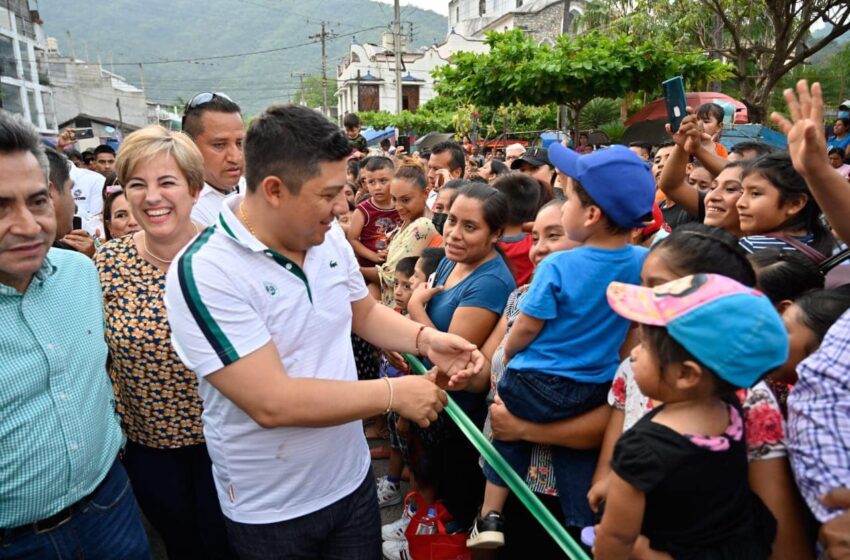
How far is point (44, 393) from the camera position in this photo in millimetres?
1809

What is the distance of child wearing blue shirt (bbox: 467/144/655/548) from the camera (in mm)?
2145

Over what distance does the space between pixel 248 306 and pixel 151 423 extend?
41.8 inches

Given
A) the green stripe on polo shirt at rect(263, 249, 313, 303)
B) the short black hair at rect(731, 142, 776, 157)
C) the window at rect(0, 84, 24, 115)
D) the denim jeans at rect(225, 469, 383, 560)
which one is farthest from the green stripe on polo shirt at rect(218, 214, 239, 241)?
the window at rect(0, 84, 24, 115)

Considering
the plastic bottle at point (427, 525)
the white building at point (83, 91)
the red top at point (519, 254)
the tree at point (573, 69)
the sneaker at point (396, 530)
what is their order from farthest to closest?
the white building at point (83, 91) → the tree at point (573, 69) → the red top at point (519, 254) → the sneaker at point (396, 530) → the plastic bottle at point (427, 525)

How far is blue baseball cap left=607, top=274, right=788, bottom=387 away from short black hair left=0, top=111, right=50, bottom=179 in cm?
202

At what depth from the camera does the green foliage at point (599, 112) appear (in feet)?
87.6

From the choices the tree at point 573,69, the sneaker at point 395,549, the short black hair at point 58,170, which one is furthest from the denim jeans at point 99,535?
the tree at point 573,69

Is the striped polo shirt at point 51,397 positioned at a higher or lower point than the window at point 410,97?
lower

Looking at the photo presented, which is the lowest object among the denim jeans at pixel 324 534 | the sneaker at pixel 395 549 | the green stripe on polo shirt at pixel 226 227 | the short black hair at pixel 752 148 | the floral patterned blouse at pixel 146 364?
the sneaker at pixel 395 549

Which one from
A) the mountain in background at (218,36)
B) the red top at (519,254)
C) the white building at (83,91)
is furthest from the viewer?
the mountain in background at (218,36)

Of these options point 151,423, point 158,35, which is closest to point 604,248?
point 151,423

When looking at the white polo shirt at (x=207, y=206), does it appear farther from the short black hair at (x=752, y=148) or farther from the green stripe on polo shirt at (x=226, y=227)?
the short black hair at (x=752, y=148)

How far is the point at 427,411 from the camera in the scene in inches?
72.6

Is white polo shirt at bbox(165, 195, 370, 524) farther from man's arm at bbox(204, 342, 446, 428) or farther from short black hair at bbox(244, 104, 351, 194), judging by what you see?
short black hair at bbox(244, 104, 351, 194)
